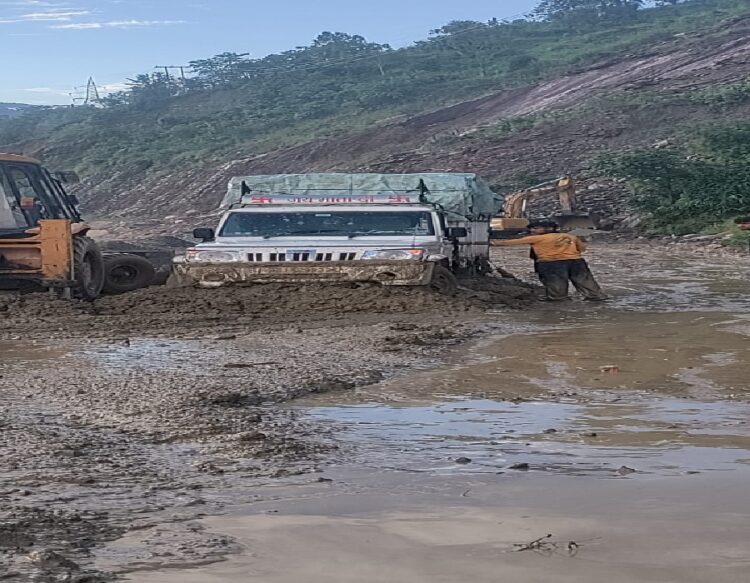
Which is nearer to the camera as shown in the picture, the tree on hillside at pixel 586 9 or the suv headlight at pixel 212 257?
the suv headlight at pixel 212 257

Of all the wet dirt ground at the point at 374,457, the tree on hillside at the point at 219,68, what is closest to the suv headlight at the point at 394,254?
the wet dirt ground at the point at 374,457

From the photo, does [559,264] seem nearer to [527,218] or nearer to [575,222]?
[527,218]

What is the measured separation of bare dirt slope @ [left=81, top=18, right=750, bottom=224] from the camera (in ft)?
130

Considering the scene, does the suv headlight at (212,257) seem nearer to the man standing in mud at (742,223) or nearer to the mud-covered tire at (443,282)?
the mud-covered tire at (443,282)

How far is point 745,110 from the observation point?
40.8 m

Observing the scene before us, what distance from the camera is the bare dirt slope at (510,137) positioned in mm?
→ 39562

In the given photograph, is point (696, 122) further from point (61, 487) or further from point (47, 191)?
point (61, 487)

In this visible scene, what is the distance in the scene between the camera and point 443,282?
1395cm

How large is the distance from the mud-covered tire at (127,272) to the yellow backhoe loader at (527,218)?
29.2ft

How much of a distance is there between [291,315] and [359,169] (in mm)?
28691

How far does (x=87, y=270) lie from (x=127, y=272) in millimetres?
1631

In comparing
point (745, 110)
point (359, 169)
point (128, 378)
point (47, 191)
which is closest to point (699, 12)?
point (745, 110)

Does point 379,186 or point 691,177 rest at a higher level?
point 379,186

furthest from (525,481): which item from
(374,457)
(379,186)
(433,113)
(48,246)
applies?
(433,113)
